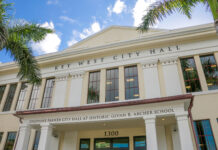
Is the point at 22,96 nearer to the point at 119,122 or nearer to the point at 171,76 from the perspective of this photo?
the point at 119,122

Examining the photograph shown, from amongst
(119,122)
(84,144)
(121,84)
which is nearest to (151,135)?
(119,122)

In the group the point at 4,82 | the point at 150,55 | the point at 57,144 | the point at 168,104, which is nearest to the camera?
the point at 168,104

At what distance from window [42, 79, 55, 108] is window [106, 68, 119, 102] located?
15.3ft

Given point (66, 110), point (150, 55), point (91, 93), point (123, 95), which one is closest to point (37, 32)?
point (66, 110)

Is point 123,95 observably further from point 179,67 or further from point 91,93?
point 179,67

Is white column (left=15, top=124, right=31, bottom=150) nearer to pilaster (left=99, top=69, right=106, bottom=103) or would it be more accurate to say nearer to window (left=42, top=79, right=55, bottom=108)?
window (left=42, top=79, right=55, bottom=108)

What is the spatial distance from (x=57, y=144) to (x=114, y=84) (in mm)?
5421

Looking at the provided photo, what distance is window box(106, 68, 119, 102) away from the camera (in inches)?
500

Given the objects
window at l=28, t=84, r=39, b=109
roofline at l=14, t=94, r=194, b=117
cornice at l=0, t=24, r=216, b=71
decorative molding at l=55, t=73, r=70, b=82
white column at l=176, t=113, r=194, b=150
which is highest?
cornice at l=0, t=24, r=216, b=71

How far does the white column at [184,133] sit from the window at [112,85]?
546 cm

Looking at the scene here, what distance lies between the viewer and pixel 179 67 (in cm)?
1204

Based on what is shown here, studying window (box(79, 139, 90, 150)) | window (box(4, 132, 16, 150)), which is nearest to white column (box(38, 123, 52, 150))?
window (box(79, 139, 90, 150))

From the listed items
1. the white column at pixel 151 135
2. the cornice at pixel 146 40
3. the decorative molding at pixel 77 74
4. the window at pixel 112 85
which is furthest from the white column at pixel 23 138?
the cornice at pixel 146 40

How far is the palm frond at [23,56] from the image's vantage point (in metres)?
10.0
